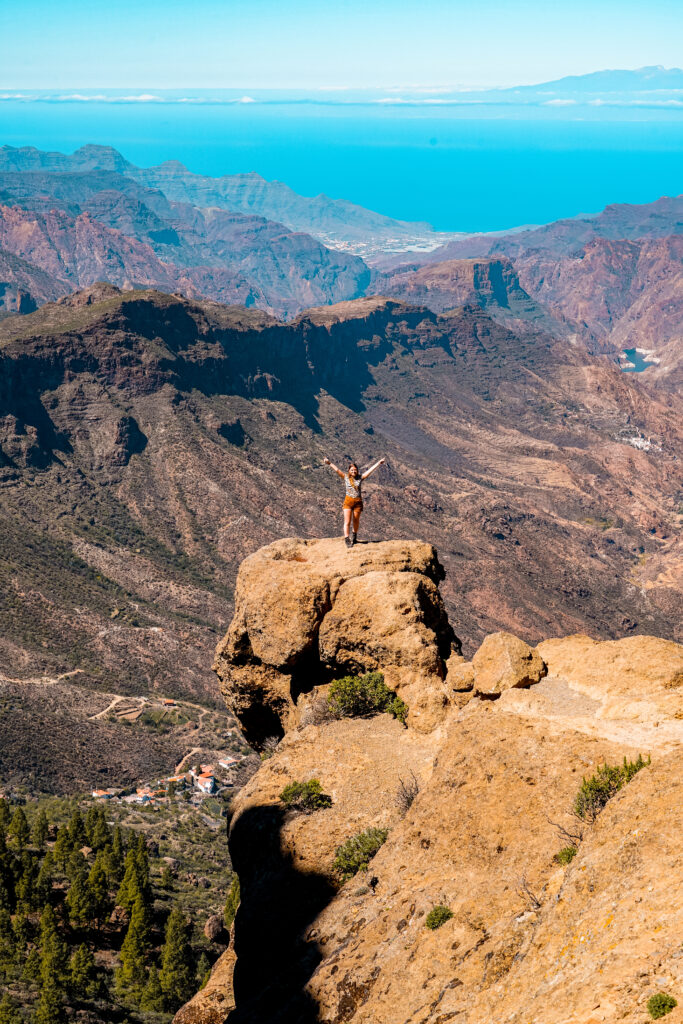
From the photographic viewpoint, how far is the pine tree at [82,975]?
5056 cm

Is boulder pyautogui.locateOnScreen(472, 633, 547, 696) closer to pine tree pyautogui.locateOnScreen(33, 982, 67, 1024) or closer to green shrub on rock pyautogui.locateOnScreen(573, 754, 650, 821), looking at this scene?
green shrub on rock pyautogui.locateOnScreen(573, 754, 650, 821)

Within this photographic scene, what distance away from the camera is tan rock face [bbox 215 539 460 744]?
29.8m

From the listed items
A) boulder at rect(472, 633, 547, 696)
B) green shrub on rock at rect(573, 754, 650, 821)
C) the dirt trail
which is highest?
green shrub on rock at rect(573, 754, 650, 821)

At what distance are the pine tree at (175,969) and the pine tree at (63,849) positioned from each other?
1237 cm

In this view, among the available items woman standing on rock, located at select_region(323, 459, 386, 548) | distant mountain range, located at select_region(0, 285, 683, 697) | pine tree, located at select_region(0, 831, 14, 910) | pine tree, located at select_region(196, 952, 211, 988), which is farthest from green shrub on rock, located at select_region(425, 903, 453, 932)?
distant mountain range, located at select_region(0, 285, 683, 697)

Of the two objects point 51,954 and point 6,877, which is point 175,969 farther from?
point 6,877

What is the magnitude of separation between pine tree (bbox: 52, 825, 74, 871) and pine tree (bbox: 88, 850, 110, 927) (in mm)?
2826

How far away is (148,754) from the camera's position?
108125mm

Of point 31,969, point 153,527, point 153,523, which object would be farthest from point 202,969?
point 153,523

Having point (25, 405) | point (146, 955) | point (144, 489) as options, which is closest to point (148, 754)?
point (146, 955)

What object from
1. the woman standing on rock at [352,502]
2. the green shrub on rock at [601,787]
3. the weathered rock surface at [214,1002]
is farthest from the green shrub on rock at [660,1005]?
the woman standing on rock at [352,502]

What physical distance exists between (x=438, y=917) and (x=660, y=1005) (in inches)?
281

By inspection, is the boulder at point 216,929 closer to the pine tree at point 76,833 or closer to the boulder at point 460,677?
the pine tree at point 76,833

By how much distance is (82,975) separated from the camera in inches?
2015
